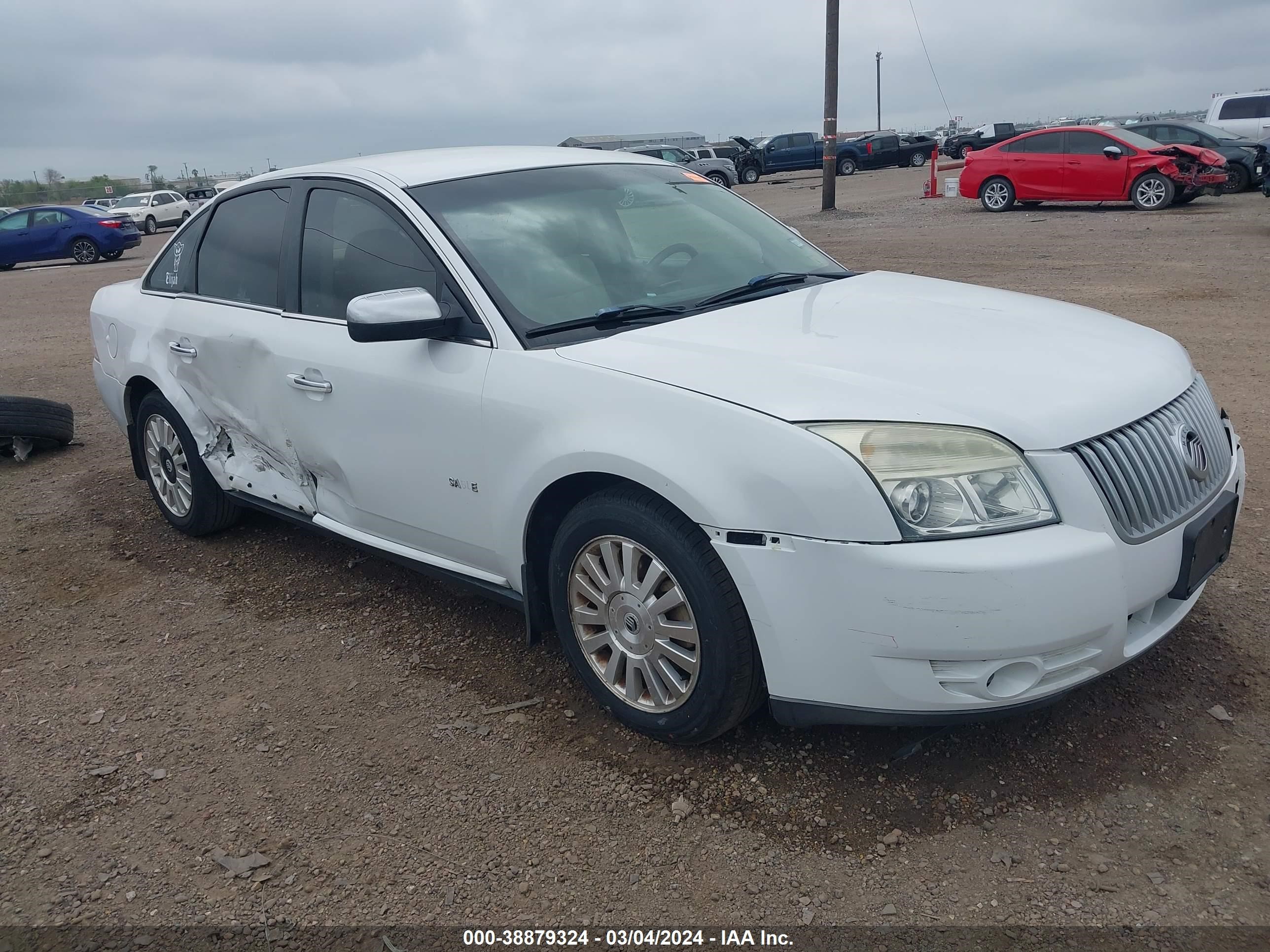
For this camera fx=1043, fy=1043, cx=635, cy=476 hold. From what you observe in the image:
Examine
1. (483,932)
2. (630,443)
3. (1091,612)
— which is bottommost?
(483,932)

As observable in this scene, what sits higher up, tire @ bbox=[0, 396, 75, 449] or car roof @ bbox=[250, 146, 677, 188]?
car roof @ bbox=[250, 146, 677, 188]

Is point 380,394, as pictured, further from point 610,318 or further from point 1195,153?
point 1195,153

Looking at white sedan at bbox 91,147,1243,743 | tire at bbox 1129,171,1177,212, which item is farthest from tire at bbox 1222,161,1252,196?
white sedan at bbox 91,147,1243,743

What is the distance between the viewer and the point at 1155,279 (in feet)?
35.9

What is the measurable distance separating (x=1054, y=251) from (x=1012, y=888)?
12695 mm

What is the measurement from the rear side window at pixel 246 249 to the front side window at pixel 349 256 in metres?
0.22

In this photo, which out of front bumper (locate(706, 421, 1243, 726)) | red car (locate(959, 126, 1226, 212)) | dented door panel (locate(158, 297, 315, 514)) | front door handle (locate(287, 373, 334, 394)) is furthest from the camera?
red car (locate(959, 126, 1226, 212))

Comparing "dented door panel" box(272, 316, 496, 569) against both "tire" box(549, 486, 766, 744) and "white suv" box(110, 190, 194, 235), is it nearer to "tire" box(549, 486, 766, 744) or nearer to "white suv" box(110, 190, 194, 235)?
"tire" box(549, 486, 766, 744)

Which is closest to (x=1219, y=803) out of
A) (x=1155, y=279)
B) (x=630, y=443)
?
(x=630, y=443)

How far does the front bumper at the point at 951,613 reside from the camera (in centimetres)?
244

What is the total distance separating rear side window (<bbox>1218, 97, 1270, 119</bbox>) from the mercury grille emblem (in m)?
25.0

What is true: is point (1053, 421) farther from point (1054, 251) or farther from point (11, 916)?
point (1054, 251)

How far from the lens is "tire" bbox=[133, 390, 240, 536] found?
15.8 ft

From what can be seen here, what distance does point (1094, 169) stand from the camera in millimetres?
17969
